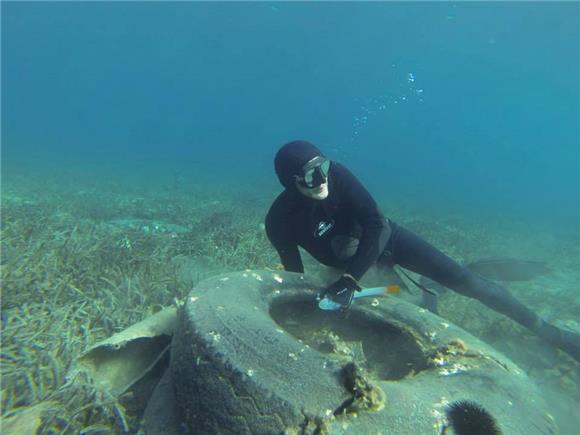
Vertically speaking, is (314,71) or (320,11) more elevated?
(320,11)

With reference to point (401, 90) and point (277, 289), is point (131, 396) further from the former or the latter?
point (401, 90)

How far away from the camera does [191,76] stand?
484ft

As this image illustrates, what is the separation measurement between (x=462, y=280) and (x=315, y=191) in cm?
280

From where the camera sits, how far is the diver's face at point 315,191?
12.2 ft

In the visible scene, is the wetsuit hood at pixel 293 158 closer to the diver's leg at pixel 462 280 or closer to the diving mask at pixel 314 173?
the diving mask at pixel 314 173

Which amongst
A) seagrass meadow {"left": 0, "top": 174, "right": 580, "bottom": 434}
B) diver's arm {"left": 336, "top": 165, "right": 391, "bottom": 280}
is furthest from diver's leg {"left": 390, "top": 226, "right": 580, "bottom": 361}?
diver's arm {"left": 336, "top": 165, "right": 391, "bottom": 280}

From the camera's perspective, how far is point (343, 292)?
10.6ft

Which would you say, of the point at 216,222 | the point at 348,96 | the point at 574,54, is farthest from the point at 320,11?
the point at 216,222

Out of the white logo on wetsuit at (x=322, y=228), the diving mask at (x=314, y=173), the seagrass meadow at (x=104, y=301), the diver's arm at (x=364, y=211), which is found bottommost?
the seagrass meadow at (x=104, y=301)

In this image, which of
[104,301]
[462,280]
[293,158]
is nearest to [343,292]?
[293,158]

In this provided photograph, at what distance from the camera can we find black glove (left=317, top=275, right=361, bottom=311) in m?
3.18

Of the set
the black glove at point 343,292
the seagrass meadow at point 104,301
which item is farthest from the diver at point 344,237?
the seagrass meadow at point 104,301

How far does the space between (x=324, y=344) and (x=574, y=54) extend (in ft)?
249

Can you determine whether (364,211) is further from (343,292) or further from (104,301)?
(104,301)
